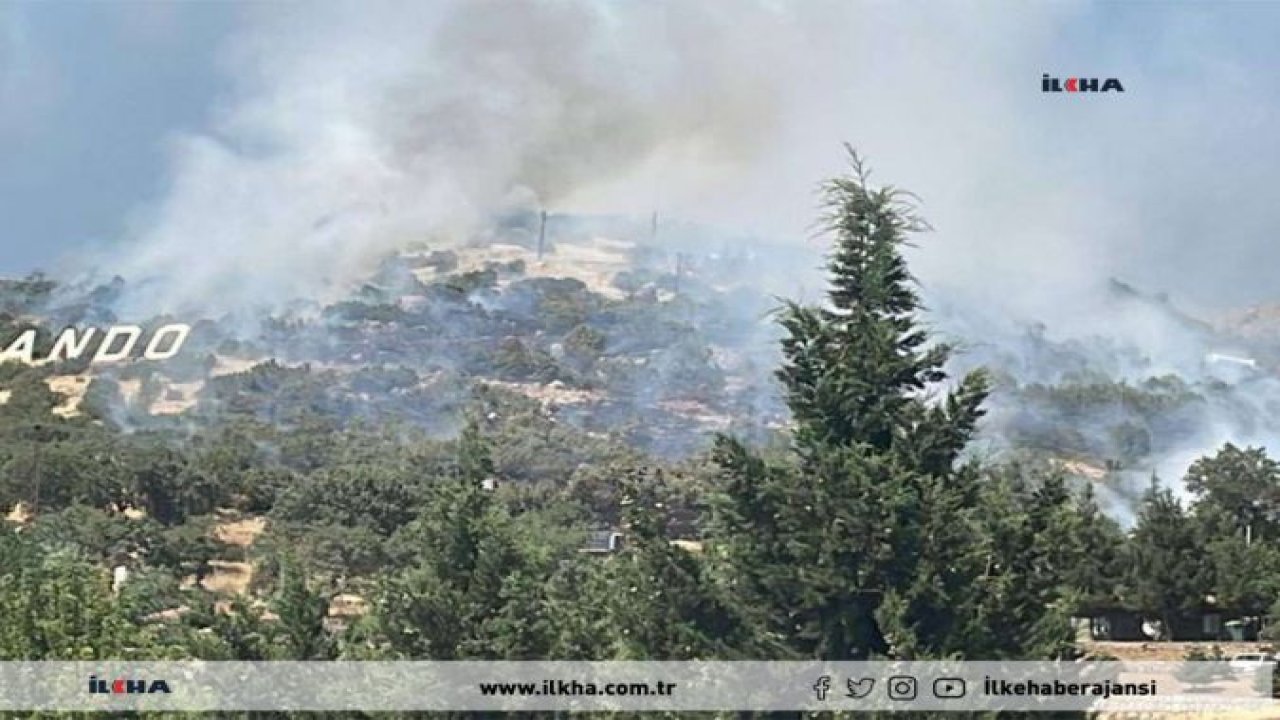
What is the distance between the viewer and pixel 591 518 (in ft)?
246

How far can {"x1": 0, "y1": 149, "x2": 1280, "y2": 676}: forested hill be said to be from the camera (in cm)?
2061

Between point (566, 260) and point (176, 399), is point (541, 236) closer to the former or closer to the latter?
point (566, 260)

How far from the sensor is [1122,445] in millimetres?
113875

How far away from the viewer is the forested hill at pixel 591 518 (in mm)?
20609

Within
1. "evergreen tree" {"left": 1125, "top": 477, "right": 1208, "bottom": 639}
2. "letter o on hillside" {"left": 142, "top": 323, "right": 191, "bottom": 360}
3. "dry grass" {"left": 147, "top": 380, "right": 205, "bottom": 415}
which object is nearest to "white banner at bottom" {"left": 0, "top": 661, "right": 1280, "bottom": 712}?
"evergreen tree" {"left": 1125, "top": 477, "right": 1208, "bottom": 639}

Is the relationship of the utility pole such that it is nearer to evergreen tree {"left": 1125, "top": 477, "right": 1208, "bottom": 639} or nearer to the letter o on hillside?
Answer: the letter o on hillside

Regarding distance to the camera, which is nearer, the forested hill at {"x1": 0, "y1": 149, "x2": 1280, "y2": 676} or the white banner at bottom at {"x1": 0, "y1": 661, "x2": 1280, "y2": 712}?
the white banner at bottom at {"x1": 0, "y1": 661, "x2": 1280, "y2": 712}

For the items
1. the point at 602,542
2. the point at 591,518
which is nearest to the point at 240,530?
the point at 602,542

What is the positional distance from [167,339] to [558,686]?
11004 centimetres

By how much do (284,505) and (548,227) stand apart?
103 meters

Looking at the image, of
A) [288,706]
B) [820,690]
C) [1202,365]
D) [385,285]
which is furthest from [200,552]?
[1202,365]

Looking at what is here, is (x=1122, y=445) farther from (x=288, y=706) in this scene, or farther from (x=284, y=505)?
(x=288, y=706)

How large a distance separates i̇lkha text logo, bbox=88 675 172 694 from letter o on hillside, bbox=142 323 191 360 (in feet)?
330

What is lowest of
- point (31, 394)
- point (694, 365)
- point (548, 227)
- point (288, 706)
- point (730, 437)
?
point (288, 706)
